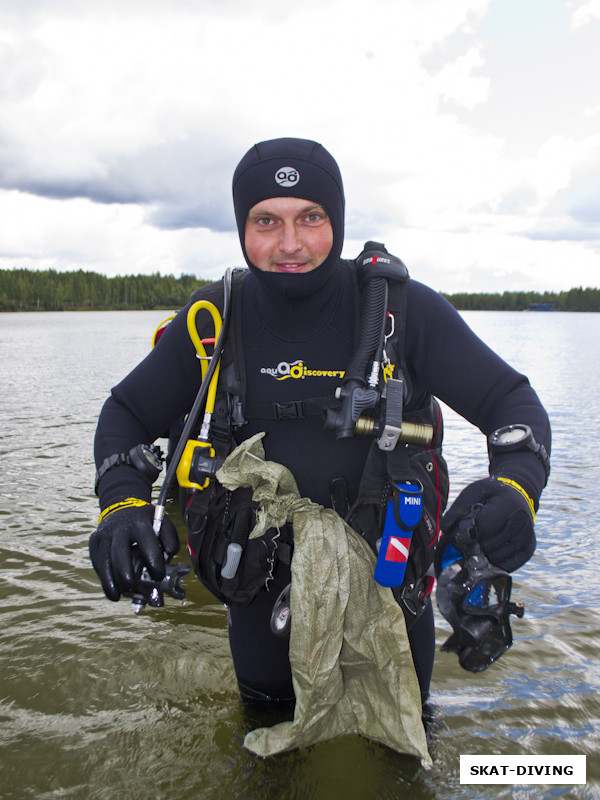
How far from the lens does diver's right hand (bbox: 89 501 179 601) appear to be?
7.10 ft

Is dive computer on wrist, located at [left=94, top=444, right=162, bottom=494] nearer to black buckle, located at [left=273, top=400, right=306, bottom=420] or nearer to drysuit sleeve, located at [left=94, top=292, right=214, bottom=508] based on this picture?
drysuit sleeve, located at [left=94, top=292, right=214, bottom=508]

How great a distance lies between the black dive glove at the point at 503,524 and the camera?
6.47 feet

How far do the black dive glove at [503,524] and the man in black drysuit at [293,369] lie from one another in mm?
221

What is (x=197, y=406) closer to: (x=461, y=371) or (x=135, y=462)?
(x=135, y=462)

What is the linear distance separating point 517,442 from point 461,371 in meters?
0.41

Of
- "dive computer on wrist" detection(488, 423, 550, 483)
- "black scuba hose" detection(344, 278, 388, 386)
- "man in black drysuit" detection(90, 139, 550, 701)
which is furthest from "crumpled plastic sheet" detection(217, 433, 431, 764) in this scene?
"dive computer on wrist" detection(488, 423, 550, 483)

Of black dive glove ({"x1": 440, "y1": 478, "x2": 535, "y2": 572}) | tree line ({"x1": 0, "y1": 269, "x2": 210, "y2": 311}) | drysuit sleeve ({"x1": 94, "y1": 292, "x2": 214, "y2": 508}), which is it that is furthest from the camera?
tree line ({"x1": 0, "y1": 269, "x2": 210, "y2": 311})

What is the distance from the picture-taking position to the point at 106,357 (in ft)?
90.8

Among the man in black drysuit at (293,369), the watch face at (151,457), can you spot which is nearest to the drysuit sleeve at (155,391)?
the man in black drysuit at (293,369)

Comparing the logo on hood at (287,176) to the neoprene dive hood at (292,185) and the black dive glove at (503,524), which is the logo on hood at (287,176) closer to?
the neoprene dive hood at (292,185)

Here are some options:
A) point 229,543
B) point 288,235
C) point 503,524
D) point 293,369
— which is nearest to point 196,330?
point 293,369

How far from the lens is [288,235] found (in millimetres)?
2535

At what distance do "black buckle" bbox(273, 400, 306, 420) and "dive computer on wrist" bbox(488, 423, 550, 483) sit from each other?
820 millimetres

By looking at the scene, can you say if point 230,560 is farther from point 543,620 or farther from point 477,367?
point 543,620
